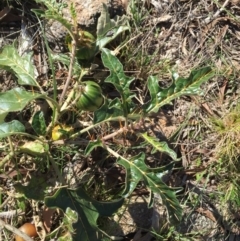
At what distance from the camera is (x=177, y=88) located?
2.34 metres

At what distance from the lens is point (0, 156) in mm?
2625

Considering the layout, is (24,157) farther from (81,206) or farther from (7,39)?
(7,39)

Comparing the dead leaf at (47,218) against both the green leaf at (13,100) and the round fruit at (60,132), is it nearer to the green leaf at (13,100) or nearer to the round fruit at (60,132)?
the round fruit at (60,132)

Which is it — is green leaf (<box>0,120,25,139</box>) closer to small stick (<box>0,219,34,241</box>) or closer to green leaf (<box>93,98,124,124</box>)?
green leaf (<box>93,98,124,124</box>)

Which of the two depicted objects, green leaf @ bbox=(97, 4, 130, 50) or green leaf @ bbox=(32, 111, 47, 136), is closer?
green leaf @ bbox=(32, 111, 47, 136)

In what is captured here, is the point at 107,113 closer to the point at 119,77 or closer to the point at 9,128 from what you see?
the point at 119,77

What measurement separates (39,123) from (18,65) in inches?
11.8

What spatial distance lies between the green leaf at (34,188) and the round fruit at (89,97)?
402 mm

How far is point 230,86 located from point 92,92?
779 millimetres

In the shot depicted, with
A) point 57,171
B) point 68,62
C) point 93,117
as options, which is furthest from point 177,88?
point 57,171

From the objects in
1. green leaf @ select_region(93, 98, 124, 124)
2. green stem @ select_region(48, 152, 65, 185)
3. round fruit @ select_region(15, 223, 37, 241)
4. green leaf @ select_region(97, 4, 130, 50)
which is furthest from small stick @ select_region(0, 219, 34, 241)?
green leaf @ select_region(97, 4, 130, 50)

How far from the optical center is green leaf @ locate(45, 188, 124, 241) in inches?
92.7

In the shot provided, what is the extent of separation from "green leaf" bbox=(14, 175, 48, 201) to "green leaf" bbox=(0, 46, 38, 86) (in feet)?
1.48

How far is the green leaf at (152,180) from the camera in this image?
7.50 ft
